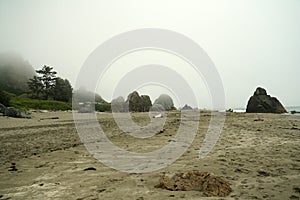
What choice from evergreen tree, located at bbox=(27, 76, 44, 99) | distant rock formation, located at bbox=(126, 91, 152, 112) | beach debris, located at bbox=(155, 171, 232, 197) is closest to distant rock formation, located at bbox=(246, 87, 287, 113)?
distant rock formation, located at bbox=(126, 91, 152, 112)

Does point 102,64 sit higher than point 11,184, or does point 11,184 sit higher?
point 102,64

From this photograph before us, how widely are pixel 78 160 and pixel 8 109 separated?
19715 millimetres

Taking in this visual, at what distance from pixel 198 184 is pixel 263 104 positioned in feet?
91.8

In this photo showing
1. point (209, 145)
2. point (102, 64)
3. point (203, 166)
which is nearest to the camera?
point (203, 166)

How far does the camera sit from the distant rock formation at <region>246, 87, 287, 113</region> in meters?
29.5

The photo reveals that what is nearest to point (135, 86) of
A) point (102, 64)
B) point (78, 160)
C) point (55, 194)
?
point (102, 64)

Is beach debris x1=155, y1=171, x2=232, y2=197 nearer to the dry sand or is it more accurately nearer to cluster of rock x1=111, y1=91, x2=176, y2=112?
the dry sand

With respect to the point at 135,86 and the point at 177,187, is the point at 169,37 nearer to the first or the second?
the point at 135,86

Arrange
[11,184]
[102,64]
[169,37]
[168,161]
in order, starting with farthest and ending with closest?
1. [169,37]
2. [102,64]
3. [168,161]
4. [11,184]

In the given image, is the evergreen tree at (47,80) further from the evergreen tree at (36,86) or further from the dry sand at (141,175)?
the dry sand at (141,175)

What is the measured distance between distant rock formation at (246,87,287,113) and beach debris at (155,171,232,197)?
2714 centimetres

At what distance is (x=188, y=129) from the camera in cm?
1352

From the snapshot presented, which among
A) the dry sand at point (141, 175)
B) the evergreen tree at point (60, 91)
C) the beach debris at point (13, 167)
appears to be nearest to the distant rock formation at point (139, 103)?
the dry sand at point (141, 175)

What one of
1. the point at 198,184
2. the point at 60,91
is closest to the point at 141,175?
the point at 198,184
